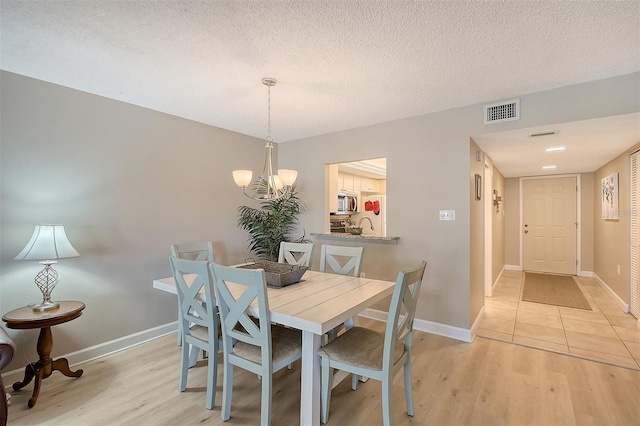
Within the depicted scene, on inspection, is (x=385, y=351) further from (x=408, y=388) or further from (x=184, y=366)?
(x=184, y=366)

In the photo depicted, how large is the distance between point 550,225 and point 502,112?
15.4 ft

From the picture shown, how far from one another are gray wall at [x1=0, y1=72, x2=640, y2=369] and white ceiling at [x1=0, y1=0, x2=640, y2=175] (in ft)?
0.71

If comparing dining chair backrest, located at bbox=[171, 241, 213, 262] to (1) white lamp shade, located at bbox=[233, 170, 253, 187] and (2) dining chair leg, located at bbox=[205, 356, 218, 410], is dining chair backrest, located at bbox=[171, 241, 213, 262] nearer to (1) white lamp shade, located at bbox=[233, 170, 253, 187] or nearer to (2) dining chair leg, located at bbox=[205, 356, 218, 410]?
(1) white lamp shade, located at bbox=[233, 170, 253, 187]

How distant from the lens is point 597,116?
237 cm

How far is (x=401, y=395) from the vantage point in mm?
2084

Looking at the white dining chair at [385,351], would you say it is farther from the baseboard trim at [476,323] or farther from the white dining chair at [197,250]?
the white dining chair at [197,250]

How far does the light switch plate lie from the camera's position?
3.03m

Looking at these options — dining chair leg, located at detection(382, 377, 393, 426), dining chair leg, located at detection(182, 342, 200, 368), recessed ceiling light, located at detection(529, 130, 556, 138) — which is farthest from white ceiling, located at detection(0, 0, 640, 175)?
dining chair leg, located at detection(182, 342, 200, 368)

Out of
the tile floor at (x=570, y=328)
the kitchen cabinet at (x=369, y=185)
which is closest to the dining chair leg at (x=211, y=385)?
the tile floor at (x=570, y=328)

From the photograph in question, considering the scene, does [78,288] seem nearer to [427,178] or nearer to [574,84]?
[427,178]

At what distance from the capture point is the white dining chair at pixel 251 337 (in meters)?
1.61

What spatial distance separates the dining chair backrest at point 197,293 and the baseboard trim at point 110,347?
121 centimetres

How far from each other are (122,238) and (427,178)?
3.16m

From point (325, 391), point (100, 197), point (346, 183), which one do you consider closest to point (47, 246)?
point (100, 197)
